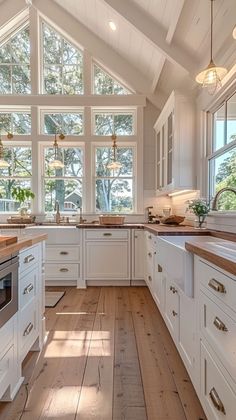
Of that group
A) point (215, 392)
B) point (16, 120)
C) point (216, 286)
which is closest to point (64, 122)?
point (16, 120)

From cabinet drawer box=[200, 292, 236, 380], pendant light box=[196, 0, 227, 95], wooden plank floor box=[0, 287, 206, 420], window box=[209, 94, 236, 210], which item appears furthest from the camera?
window box=[209, 94, 236, 210]

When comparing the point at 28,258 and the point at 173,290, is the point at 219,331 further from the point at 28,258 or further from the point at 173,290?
the point at 28,258

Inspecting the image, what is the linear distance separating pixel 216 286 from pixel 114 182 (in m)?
3.92

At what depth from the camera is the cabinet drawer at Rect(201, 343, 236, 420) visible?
111cm

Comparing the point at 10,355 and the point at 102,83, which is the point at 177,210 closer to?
the point at 102,83

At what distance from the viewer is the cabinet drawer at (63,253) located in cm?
420

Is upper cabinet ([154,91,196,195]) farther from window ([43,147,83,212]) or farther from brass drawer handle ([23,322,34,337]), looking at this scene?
brass drawer handle ([23,322,34,337])

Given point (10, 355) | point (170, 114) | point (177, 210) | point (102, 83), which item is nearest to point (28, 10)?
point (102, 83)

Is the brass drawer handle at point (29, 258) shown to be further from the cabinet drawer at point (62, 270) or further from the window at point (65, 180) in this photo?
the window at point (65, 180)

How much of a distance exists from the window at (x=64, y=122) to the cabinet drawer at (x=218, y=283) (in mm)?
4012

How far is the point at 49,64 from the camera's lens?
512 cm

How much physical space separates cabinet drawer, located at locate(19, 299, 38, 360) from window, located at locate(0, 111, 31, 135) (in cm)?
367

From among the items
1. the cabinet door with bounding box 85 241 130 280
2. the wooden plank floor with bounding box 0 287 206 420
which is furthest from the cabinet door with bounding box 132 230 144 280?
the wooden plank floor with bounding box 0 287 206 420

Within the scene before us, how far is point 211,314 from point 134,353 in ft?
3.75
